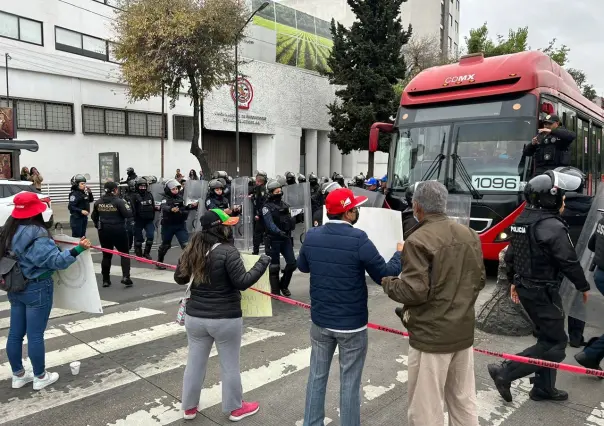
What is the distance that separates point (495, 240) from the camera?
23.8 ft

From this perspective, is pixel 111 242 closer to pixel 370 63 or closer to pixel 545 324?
pixel 545 324

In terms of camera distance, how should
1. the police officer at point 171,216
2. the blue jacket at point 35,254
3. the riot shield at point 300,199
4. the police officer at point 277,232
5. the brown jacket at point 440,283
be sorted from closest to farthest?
the brown jacket at point 440,283, the blue jacket at point 35,254, the police officer at point 277,232, the police officer at point 171,216, the riot shield at point 300,199

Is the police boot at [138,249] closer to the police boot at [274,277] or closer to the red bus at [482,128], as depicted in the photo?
the police boot at [274,277]

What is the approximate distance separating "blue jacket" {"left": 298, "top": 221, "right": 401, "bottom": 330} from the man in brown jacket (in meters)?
0.22

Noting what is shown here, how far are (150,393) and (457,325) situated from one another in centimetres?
274

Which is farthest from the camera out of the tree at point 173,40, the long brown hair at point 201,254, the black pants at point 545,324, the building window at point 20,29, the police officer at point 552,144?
the building window at point 20,29

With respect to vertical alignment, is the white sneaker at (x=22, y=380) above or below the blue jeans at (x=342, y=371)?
below

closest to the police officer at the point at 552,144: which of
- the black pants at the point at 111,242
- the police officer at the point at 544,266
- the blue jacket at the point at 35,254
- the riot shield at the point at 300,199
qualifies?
the police officer at the point at 544,266

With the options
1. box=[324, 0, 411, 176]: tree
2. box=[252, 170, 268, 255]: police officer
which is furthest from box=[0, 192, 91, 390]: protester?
box=[324, 0, 411, 176]: tree

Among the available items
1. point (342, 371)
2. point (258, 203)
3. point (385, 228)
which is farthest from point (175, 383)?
point (258, 203)

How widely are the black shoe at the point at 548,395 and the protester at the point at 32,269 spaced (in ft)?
13.0

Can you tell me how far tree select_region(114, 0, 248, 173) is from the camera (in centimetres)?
1917

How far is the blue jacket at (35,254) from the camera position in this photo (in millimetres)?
3967

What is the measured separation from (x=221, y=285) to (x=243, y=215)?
722 cm
